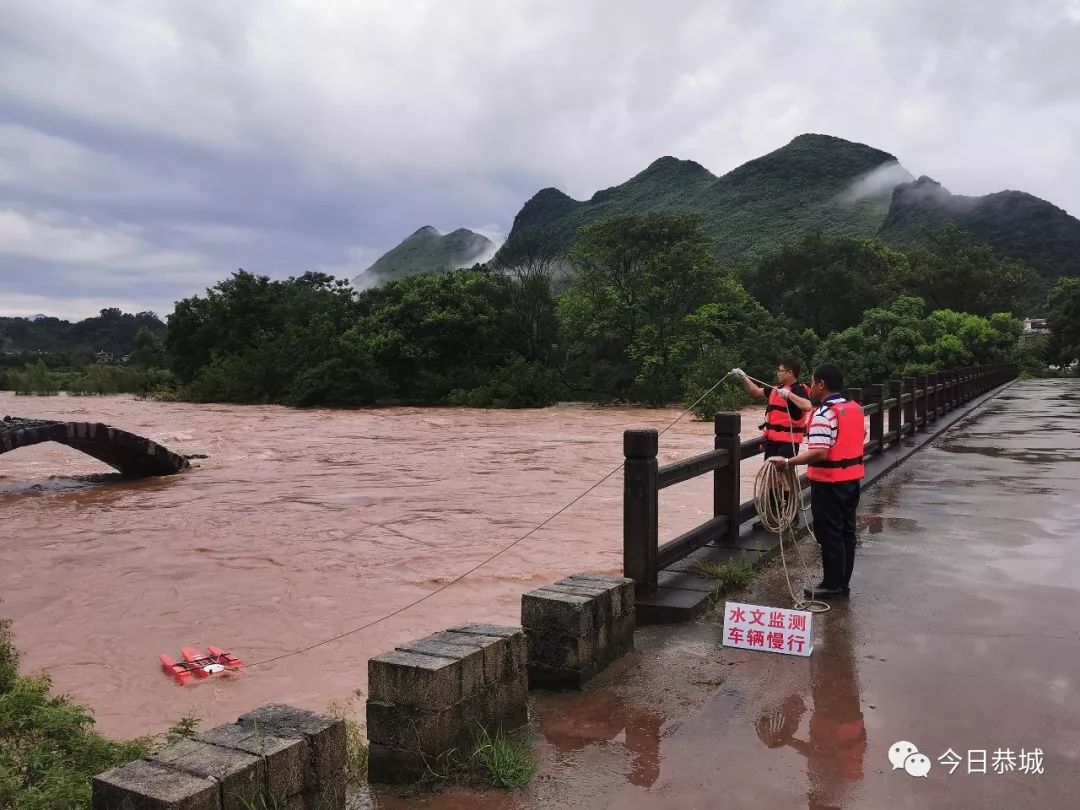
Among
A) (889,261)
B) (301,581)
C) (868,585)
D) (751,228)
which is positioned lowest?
(301,581)

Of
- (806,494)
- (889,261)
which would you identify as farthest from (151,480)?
(889,261)

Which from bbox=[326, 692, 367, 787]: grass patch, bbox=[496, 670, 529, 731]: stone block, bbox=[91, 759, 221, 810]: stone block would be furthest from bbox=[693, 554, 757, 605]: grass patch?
bbox=[91, 759, 221, 810]: stone block

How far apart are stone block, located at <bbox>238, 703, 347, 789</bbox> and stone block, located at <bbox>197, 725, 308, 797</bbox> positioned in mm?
30

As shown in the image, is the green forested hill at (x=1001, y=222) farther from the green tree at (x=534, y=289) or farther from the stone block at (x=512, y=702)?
the stone block at (x=512, y=702)

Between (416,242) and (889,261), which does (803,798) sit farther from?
(416,242)

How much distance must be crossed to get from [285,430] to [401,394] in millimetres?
13850

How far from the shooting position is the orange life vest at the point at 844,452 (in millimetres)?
5676

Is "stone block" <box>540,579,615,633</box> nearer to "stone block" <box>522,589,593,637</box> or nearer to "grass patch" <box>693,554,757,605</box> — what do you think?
"stone block" <box>522,589,593,637</box>

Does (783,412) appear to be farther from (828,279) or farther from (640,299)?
(828,279)

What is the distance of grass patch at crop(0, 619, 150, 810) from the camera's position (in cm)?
342

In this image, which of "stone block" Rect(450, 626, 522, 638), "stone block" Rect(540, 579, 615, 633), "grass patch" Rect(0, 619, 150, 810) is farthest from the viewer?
"stone block" Rect(540, 579, 615, 633)

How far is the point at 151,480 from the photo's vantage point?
17.2 metres

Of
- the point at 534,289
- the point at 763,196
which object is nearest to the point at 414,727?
the point at 534,289

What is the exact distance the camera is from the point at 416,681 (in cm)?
336
